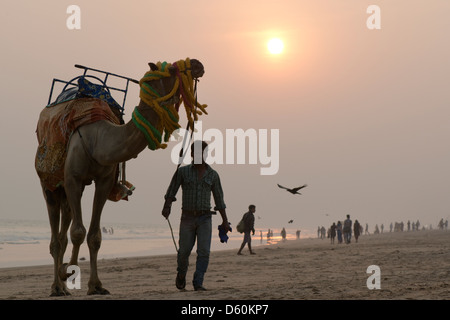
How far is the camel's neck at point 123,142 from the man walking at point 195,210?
908mm

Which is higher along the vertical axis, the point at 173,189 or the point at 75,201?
the point at 173,189

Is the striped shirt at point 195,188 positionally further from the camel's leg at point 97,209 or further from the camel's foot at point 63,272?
the camel's foot at point 63,272

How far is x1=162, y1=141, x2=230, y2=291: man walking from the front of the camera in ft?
31.0

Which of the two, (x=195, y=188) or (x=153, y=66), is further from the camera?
(x=195, y=188)

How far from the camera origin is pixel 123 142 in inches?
353

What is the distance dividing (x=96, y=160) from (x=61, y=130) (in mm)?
1066

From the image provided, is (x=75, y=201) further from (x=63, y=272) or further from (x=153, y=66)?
(x=153, y=66)

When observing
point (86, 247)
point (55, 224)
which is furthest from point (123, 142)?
point (86, 247)

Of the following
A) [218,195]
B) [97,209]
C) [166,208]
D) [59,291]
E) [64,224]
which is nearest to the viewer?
[166,208]

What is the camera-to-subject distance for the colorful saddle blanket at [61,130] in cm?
995

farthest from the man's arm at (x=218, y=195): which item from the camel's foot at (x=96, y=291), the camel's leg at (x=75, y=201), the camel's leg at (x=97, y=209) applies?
the camel's foot at (x=96, y=291)
